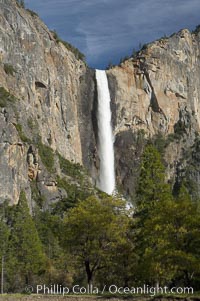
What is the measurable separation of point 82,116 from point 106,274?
67003 millimetres

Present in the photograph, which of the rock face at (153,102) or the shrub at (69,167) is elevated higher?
the rock face at (153,102)

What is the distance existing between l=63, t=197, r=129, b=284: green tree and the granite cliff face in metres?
35.7

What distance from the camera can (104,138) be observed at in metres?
105

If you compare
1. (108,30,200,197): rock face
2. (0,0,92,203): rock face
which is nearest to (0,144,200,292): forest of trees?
(0,0,92,203): rock face

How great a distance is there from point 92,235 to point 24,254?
2029 cm

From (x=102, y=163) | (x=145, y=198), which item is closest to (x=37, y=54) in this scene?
(x=102, y=163)

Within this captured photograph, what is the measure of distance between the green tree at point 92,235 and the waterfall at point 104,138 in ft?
199

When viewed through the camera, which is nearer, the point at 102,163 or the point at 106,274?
the point at 106,274

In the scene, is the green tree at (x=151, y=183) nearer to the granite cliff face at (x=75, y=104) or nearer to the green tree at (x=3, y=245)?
the green tree at (x=3, y=245)

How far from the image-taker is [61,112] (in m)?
101

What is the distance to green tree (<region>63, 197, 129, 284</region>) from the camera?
119 feet

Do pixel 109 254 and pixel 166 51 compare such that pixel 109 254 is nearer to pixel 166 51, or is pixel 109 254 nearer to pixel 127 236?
pixel 127 236

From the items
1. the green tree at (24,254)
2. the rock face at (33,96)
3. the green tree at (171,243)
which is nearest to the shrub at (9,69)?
the rock face at (33,96)

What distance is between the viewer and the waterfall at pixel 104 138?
3979 inches
